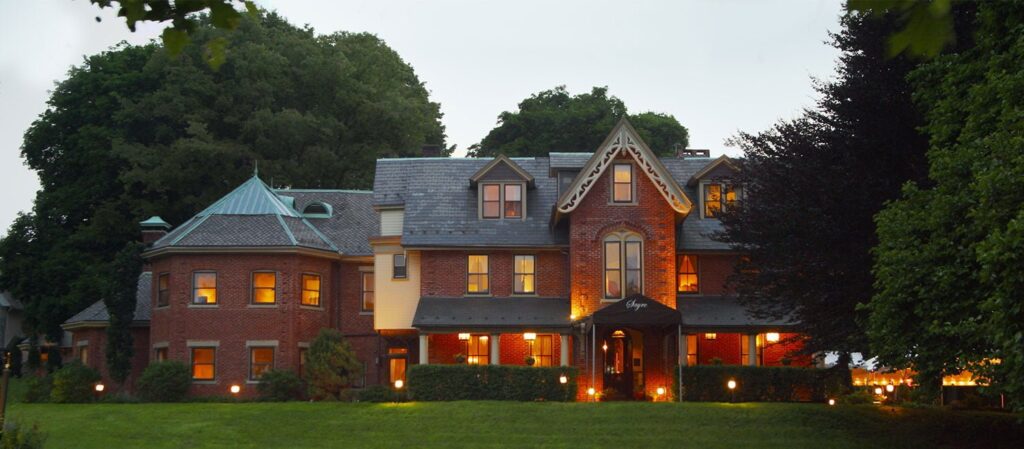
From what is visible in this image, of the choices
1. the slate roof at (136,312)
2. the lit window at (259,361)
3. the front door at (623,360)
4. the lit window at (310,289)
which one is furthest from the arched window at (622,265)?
the slate roof at (136,312)

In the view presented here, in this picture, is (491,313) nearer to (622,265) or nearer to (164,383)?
(622,265)

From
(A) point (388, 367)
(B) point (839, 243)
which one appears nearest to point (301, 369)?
(A) point (388, 367)

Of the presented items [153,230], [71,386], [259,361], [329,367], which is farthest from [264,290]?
[153,230]

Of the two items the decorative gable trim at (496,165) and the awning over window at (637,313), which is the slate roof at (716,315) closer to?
the awning over window at (637,313)

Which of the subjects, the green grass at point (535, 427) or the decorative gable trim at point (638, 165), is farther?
the decorative gable trim at point (638, 165)

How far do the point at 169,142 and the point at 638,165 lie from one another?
24.9 meters

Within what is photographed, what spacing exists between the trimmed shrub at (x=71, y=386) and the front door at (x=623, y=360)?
16.0 m

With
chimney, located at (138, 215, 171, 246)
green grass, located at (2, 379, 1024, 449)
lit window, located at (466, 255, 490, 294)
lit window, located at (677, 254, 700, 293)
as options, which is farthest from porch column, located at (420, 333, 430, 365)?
chimney, located at (138, 215, 171, 246)

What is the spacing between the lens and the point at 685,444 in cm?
2831

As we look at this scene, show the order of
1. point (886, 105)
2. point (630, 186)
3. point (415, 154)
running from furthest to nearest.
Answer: point (415, 154)
point (630, 186)
point (886, 105)

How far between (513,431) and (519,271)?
11.4 meters

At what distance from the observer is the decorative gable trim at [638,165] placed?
3847cm

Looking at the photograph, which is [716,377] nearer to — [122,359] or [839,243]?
[839,243]

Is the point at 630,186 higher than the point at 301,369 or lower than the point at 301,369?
higher
